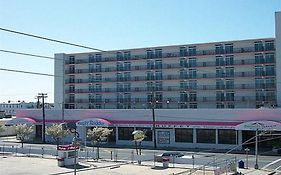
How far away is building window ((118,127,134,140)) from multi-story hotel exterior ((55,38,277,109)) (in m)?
16.1

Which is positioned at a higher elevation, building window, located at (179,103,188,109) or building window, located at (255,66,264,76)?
building window, located at (255,66,264,76)

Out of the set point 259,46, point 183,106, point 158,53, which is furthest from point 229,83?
point 158,53

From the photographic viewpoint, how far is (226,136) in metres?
62.1

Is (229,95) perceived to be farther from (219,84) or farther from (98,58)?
(98,58)

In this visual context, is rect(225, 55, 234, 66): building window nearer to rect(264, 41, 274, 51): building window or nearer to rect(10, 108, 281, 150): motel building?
rect(264, 41, 274, 51): building window

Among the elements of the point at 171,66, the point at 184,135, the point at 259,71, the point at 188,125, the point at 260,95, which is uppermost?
the point at 171,66

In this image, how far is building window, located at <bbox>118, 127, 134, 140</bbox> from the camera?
70000mm

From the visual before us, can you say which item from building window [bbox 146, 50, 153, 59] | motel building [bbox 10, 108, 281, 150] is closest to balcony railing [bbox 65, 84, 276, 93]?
building window [bbox 146, 50, 153, 59]

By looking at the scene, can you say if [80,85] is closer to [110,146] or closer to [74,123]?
[74,123]

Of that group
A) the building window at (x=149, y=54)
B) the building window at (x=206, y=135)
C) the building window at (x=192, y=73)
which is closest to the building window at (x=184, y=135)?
the building window at (x=206, y=135)

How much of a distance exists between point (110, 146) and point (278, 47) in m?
34.7

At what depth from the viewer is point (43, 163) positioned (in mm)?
47781

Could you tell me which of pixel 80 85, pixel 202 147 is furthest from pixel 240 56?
pixel 80 85

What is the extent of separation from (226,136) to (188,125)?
19.9ft
